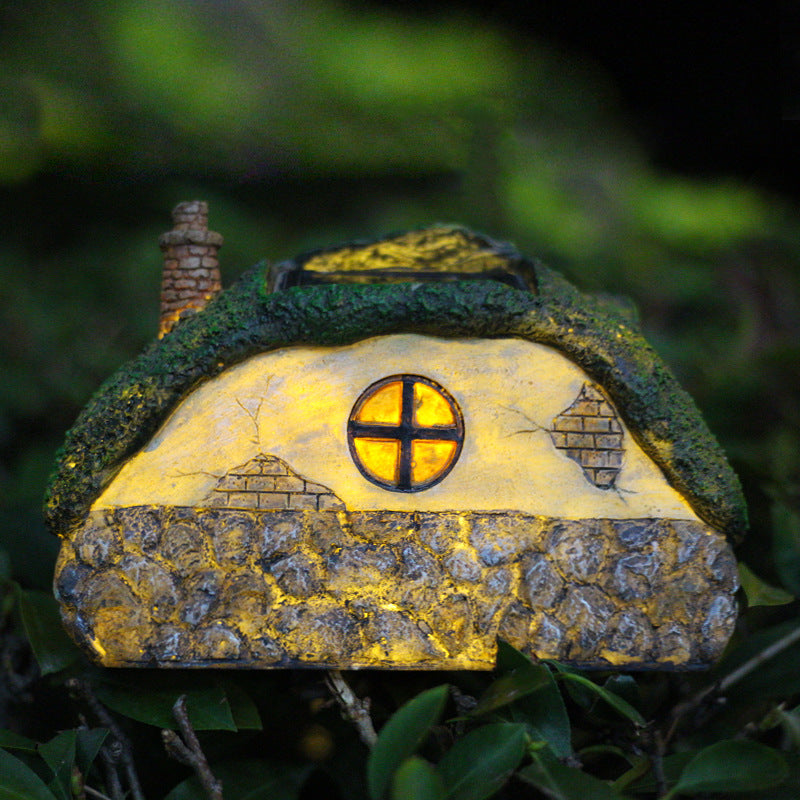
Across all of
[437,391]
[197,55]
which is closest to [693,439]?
[437,391]

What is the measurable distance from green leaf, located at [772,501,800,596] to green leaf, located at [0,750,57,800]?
2325 mm

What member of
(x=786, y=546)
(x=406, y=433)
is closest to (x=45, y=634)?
(x=406, y=433)

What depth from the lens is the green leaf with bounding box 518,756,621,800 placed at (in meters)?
1.79

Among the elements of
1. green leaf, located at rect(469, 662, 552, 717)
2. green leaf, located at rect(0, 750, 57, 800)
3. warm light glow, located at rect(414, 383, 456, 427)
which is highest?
warm light glow, located at rect(414, 383, 456, 427)

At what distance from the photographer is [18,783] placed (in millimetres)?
1981

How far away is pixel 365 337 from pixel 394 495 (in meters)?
0.44

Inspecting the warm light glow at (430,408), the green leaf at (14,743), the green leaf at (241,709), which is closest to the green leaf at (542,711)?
the warm light glow at (430,408)

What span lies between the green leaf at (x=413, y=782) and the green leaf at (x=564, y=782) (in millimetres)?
278

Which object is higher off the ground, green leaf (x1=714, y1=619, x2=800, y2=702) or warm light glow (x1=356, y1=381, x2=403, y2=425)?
warm light glow (x1=356, y1=381, x2=403, y2=425)

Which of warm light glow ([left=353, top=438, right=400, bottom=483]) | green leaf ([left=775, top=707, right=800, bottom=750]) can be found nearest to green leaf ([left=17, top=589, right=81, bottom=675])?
warm light glow ([left=353, top=438, right=400, bottom=483])

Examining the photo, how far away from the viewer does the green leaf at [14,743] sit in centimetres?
217

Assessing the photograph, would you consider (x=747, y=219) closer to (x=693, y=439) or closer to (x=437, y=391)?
(x=693, y=439)

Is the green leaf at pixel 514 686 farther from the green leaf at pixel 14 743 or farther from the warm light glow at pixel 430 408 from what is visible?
the green leaf at pixel 14 743

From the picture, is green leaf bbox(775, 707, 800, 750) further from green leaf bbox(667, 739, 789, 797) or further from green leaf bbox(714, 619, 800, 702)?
green leaf bbox(714, 619, 800, 702)
